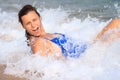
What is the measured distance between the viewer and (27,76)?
16.3ft

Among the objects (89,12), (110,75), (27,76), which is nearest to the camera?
(110,75)

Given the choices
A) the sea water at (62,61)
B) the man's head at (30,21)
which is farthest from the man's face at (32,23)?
the sea water at (62,61)

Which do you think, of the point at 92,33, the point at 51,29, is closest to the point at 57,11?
the point at 51,29

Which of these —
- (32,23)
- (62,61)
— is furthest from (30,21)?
(62,61)

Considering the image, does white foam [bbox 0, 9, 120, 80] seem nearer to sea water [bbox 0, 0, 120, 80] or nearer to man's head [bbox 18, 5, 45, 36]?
sea water [bbox 0, 0, 120, 80]

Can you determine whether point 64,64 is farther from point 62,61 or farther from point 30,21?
point 30,21

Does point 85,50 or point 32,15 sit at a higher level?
point 32,15

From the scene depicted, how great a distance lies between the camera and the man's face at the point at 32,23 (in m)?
5.04

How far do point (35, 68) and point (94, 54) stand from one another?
98 centimetres

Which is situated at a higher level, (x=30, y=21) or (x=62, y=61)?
(x=30, y=21)

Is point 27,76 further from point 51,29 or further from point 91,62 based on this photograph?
point 51,29

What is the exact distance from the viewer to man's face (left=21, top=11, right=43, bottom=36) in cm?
504

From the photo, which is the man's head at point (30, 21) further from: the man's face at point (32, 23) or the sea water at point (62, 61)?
the sea water at point (62, 61)

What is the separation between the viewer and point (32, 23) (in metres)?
5.04
